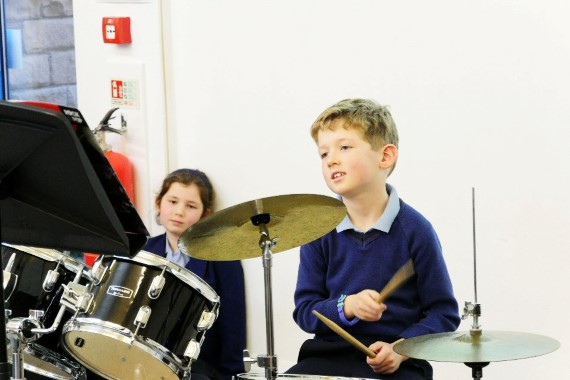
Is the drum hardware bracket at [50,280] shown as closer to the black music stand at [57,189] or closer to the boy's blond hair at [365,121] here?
the boy's blond hair at [365,121]

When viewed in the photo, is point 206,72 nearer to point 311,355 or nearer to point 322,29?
point 322,29

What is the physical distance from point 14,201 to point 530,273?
66.7 inches

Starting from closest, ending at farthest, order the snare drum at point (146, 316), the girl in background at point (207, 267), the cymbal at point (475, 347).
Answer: the cymbal at point (475, 347) < the snare drum at point (146, 316) < the girl in background at point (207, 267)

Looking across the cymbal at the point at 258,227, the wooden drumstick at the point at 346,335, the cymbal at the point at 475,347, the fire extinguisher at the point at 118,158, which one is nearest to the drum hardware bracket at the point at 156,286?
the cymbal at the point at 258,227

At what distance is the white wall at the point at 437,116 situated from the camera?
3.30 meters

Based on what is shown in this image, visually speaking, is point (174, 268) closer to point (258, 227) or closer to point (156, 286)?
point (156, 286)

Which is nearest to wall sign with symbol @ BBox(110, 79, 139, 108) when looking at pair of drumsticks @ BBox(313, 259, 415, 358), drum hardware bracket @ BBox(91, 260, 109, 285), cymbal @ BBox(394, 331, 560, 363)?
drum hardware bracket @ BBox(91, 260, 109, 285)

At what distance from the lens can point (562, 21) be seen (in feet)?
10.6

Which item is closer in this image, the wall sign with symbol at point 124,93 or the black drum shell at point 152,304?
the black drum shell at point 152,304

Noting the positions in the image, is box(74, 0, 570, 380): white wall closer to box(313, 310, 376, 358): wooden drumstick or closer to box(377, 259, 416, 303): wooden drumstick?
box(377, 259, 416, 303): wooden drumstick

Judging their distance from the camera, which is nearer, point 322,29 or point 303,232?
point 303,232

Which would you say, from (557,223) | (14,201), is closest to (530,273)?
(557,223)

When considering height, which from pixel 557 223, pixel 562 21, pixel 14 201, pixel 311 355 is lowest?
pixel 311 355

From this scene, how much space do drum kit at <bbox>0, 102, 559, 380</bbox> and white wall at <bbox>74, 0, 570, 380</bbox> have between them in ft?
1.95
